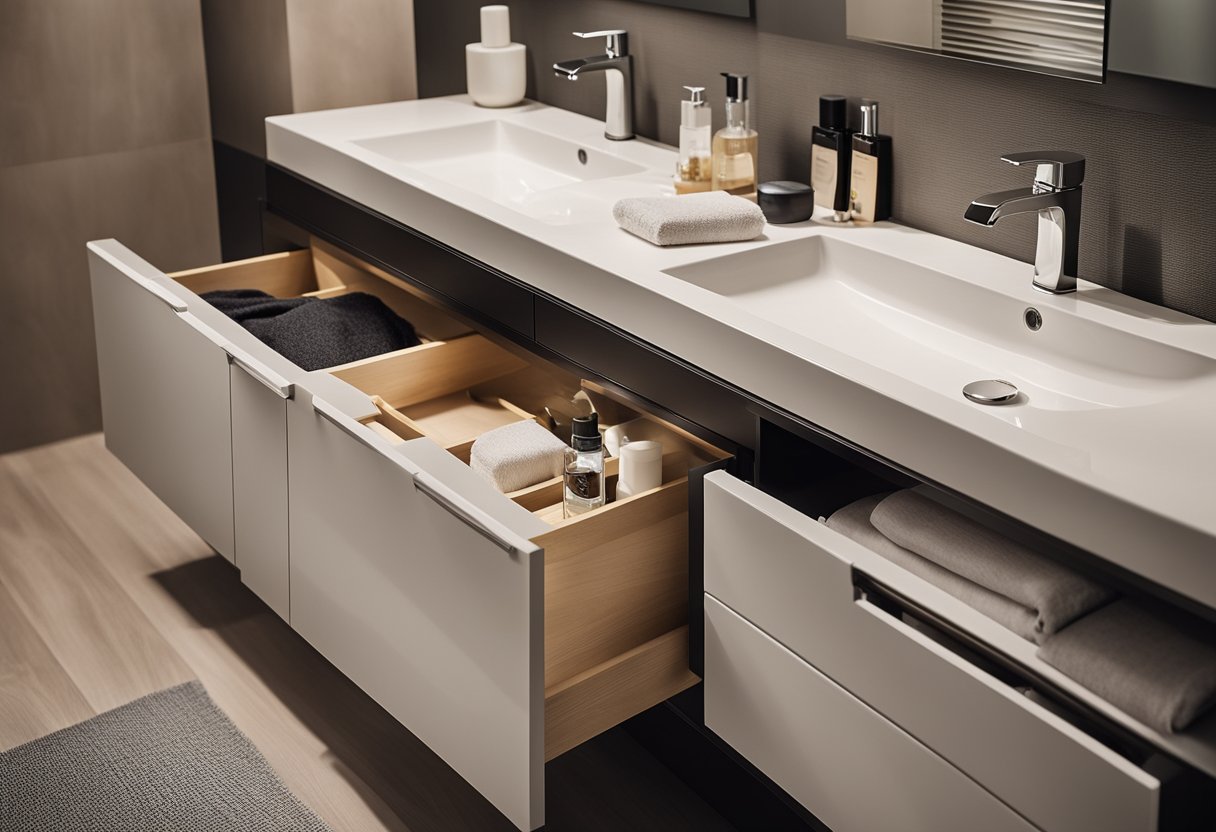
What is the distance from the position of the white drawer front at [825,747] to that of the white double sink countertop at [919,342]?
0.26 m

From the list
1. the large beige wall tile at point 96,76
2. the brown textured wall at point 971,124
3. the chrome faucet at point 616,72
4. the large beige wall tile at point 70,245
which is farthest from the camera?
the large beige wall tile at point 70,245

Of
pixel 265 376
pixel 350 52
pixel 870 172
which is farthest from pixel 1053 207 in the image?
pixel 350 52

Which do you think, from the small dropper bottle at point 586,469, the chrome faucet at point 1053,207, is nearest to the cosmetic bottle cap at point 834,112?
the chrome faucet at point 1053,207

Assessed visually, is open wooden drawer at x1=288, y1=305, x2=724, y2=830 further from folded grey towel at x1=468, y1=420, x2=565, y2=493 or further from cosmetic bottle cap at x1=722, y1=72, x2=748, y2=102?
cosmetic bottle cap at x1=722, y1=72, x2=748, y2=102

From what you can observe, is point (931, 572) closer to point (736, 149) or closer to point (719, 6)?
point (736, 149)

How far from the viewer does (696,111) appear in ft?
6.66

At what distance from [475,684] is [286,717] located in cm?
76

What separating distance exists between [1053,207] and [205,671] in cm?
158

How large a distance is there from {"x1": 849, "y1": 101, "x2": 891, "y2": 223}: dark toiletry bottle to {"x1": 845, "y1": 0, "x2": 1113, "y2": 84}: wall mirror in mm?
113

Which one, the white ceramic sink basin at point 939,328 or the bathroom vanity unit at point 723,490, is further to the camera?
the white ceramic sink basin at point 939,328

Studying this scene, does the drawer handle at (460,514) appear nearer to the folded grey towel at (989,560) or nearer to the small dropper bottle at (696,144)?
the folded grey towel at (989,560)

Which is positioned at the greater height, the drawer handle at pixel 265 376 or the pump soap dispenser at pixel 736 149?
the pump soap dispenser at pixel 736 149

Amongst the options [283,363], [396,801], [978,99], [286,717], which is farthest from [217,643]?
[978,99]

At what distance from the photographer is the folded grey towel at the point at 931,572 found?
1.26 m
